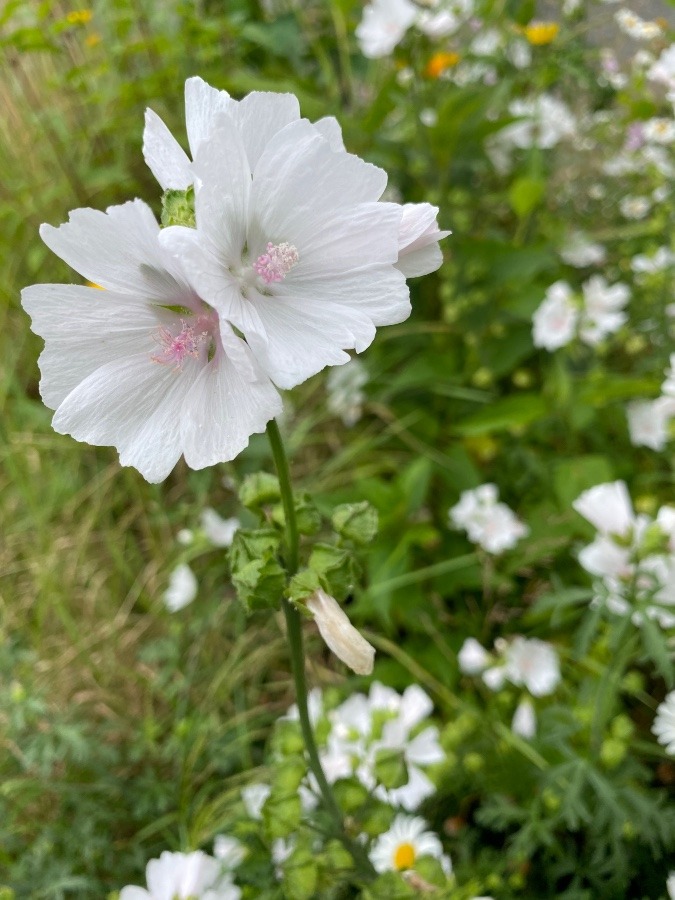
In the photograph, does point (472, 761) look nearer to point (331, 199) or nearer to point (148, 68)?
point (331, 199)

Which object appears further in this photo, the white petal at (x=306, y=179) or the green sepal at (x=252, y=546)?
the green sepal at (x=252, y=546)

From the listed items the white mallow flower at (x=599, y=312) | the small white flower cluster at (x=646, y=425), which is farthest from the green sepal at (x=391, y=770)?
the white mallow flower at (x=599, y=312)

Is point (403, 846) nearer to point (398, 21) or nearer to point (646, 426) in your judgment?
point (646, 426)

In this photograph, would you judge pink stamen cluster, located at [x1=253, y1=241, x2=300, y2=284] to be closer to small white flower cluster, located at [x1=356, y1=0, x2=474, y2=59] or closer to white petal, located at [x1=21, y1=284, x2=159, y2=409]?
white petal, located at [x1=21, y1=284, x2=159, y2=409]

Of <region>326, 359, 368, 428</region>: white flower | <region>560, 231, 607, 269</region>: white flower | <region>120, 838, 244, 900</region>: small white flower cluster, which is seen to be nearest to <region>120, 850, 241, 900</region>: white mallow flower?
<region>120, 838, 244, 900</region>: small white flower cluster

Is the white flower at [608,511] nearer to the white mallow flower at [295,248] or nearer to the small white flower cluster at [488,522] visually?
the small white flower cluster at [488,522]

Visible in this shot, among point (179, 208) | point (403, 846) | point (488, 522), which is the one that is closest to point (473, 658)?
point (488, 522)
